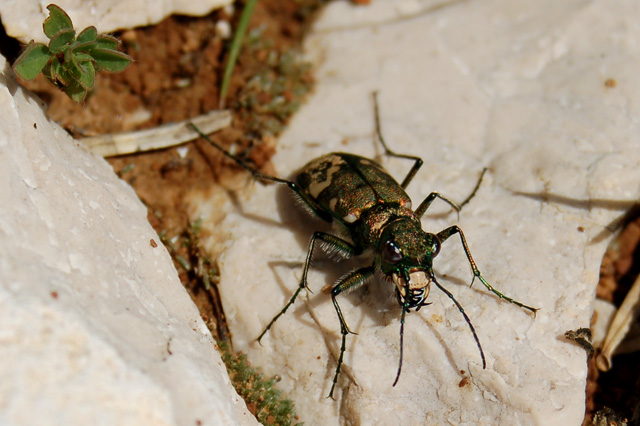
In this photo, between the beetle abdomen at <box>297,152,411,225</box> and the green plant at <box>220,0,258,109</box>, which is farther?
the green plant at <box>220,0,258,109</box>

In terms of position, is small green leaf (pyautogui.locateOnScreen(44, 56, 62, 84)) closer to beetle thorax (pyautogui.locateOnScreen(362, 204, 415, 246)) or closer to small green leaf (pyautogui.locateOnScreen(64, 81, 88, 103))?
small green leaf (pyautogui.locateOnScreen(64, 81, 88, 103))

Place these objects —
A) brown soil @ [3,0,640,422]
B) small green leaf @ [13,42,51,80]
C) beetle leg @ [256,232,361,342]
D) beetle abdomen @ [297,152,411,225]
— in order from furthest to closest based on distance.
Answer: brown soil @ [3,0,640,422] → beetle abdomen @ [297,152,411,225] → beetle leg @ [256,232,361,342] → small green leaf @ [13,42,51,80]

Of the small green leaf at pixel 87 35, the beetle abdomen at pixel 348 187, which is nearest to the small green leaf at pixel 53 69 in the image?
the small green leaf at pixel 87 35

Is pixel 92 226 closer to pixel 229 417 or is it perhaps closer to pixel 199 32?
pixel 229 417

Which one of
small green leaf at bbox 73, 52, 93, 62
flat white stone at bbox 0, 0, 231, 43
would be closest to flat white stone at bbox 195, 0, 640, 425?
flat white stone at bbox 0, 0, 231, 43

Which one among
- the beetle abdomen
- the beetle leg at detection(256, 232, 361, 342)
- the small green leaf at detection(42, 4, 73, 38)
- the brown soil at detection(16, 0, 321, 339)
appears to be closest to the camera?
the small green leaf at detection(42, 4, 73, 38)

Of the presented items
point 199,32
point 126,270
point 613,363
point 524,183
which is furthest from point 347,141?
point 613,363

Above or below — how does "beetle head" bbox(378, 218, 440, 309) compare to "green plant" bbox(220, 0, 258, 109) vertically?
below

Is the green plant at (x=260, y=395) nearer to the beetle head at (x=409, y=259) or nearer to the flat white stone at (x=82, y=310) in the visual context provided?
the flat white stone at (x=82, y=310)
